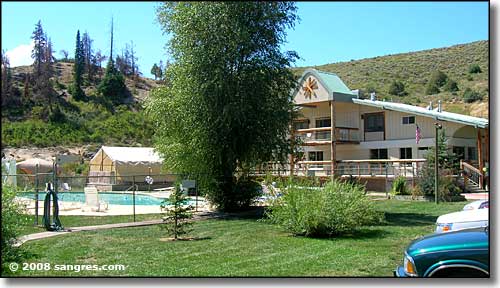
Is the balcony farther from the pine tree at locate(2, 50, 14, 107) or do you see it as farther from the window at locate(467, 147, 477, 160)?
the pine tree at locate(2, 50, 14, 107)

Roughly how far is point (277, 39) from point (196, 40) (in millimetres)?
1632

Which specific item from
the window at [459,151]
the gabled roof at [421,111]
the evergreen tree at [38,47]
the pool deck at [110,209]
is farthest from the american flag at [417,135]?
the evergreen tree at [38,47]

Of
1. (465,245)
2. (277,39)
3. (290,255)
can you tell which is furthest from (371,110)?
(465,245)

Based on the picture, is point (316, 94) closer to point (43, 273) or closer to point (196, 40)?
point (196, 40)

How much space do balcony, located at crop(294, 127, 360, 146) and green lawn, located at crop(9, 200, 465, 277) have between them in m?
1.80

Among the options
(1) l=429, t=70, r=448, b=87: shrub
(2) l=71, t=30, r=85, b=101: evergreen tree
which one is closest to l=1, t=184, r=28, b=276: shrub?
(2) l=71, t=30, r=85, b=101: evergreen tree

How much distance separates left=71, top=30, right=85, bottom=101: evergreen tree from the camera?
Answer: 8562 millimetres

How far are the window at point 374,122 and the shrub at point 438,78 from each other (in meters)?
1.15

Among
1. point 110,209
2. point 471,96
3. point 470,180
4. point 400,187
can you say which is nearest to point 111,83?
point 471,96

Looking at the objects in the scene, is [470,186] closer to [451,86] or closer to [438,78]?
[451,86]

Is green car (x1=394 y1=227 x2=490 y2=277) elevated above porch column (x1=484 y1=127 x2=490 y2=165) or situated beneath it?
situated beneath

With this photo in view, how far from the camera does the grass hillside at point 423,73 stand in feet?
26.0

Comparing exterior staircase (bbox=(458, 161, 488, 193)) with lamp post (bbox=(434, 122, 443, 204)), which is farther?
lamp post (bbox=(434, 122, 443, 204))

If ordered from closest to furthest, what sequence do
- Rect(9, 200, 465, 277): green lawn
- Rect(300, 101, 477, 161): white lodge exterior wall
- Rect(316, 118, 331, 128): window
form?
Rect(9, 200, 465, 277): green lawn → Rect(300, 101, 477, 161): white lodge exterior wall → Rect(316, 118, 331, 128): window
